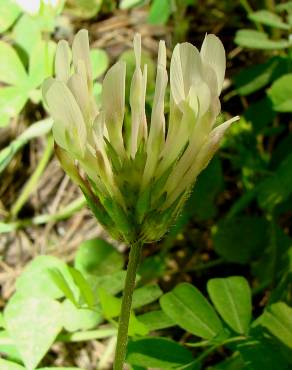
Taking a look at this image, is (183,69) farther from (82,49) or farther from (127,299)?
(127,299)

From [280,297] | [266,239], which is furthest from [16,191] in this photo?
[280,297]

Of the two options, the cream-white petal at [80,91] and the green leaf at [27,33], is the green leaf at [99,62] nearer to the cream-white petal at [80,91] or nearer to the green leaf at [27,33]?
the green leaf at [27,33]

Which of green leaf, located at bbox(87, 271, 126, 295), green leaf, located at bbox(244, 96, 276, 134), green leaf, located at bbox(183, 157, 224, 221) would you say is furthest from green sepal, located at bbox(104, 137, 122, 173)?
green leaf, located at bbox(244, 96, 276, 134)

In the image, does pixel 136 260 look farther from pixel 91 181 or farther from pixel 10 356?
pixel 10 356

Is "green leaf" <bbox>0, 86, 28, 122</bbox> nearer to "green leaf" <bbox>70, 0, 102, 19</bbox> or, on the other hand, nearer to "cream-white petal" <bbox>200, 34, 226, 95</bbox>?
"green leaf" <bbox>70, 0, 102, 19</bbox>

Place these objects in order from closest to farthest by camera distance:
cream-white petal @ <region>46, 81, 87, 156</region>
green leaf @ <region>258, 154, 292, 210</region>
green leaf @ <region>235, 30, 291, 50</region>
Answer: cream-white petal @ <region>46, 81, 87, 156</region> < green leaf @ <region>258, 154, 292, 210</region> < green leaf @ <region>235, 30, 291, 50</region>

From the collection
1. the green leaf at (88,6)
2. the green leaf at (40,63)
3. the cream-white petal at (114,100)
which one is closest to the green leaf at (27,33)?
the green leaf at (40,63)

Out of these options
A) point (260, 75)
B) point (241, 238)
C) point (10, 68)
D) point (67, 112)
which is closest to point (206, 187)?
point (241, 238)
